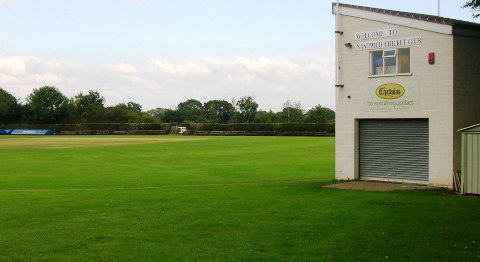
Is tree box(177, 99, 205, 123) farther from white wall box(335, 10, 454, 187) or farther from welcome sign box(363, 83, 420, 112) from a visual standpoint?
welcome sign box(363, 83, 420, 112)

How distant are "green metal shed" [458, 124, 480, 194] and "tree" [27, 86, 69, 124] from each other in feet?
393

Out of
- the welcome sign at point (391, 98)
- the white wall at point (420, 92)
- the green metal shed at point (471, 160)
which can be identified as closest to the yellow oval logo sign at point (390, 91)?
the welcome sign at point (391, 98)

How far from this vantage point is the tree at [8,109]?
12712cm

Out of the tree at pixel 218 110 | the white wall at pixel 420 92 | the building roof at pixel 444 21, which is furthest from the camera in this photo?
the tree at pixel 218 110

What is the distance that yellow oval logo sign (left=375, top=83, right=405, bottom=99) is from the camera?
74.9ft

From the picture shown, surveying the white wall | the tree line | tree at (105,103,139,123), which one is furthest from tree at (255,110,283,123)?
the white wall

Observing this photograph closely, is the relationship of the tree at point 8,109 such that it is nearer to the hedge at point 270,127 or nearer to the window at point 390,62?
the hedge at point 270,127

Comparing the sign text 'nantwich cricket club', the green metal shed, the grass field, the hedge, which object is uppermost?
the sign text 'nantwich cricket club'

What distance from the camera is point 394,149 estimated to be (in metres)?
23.5

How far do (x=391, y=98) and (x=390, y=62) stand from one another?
53.8 inches

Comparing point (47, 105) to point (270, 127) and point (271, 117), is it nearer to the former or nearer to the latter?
point (271, 117)

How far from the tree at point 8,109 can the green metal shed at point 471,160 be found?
395 ft

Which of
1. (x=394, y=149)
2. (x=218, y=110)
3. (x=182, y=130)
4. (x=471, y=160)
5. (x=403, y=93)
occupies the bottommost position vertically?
(x=471, y=160)

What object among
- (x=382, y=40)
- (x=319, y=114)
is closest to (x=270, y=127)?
(x=319, y=114)
